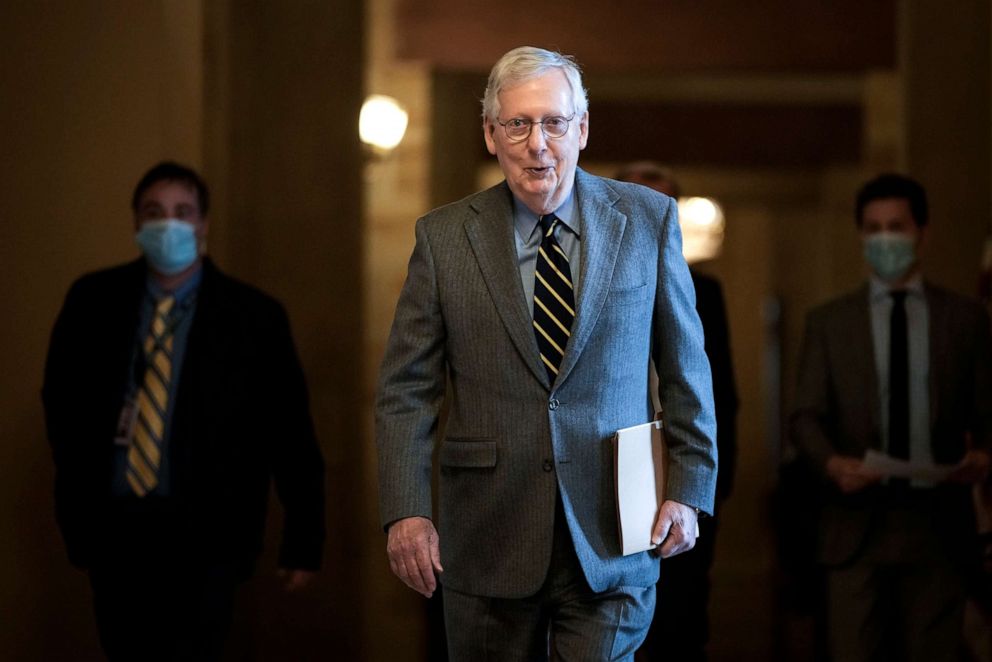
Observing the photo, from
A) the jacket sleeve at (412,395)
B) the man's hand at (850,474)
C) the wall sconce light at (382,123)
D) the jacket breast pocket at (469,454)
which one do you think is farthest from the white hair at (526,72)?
the wall sconce light at (382,123)

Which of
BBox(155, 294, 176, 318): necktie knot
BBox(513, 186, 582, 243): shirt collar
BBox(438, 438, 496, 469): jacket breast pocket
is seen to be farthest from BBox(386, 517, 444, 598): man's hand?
BBox(155, 294, 176, 318): necktie knot

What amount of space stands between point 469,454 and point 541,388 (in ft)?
0.65

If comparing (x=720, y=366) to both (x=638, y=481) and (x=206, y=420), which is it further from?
(x=638, y=481)

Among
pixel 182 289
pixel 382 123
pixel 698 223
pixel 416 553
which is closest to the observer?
pixel 416 553

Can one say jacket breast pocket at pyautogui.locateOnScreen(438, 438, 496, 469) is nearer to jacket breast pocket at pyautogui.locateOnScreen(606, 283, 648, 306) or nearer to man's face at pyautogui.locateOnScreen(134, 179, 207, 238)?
jacket breast pocket at pyautogui.locateOnScreen(606, 283, 648, 306)

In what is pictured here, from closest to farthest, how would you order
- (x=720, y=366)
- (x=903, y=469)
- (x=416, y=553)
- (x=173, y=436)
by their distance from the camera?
(x=416, y=553)
(x=173, y=436)
(x=903, y=469)
(x=720, y=366)

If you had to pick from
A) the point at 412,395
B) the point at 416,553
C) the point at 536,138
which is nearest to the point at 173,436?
the point at 412,395

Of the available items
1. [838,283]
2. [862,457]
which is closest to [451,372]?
[862,457]

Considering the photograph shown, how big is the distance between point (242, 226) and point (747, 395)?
12390 mm

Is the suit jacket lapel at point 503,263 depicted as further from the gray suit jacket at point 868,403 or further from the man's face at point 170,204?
the gray suit jacket at point 868,403

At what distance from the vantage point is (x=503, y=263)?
3.10 m

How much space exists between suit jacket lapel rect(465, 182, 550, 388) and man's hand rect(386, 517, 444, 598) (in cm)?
37

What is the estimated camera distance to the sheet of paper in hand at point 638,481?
3.02 metres

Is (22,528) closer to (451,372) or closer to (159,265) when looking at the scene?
(159,265)
